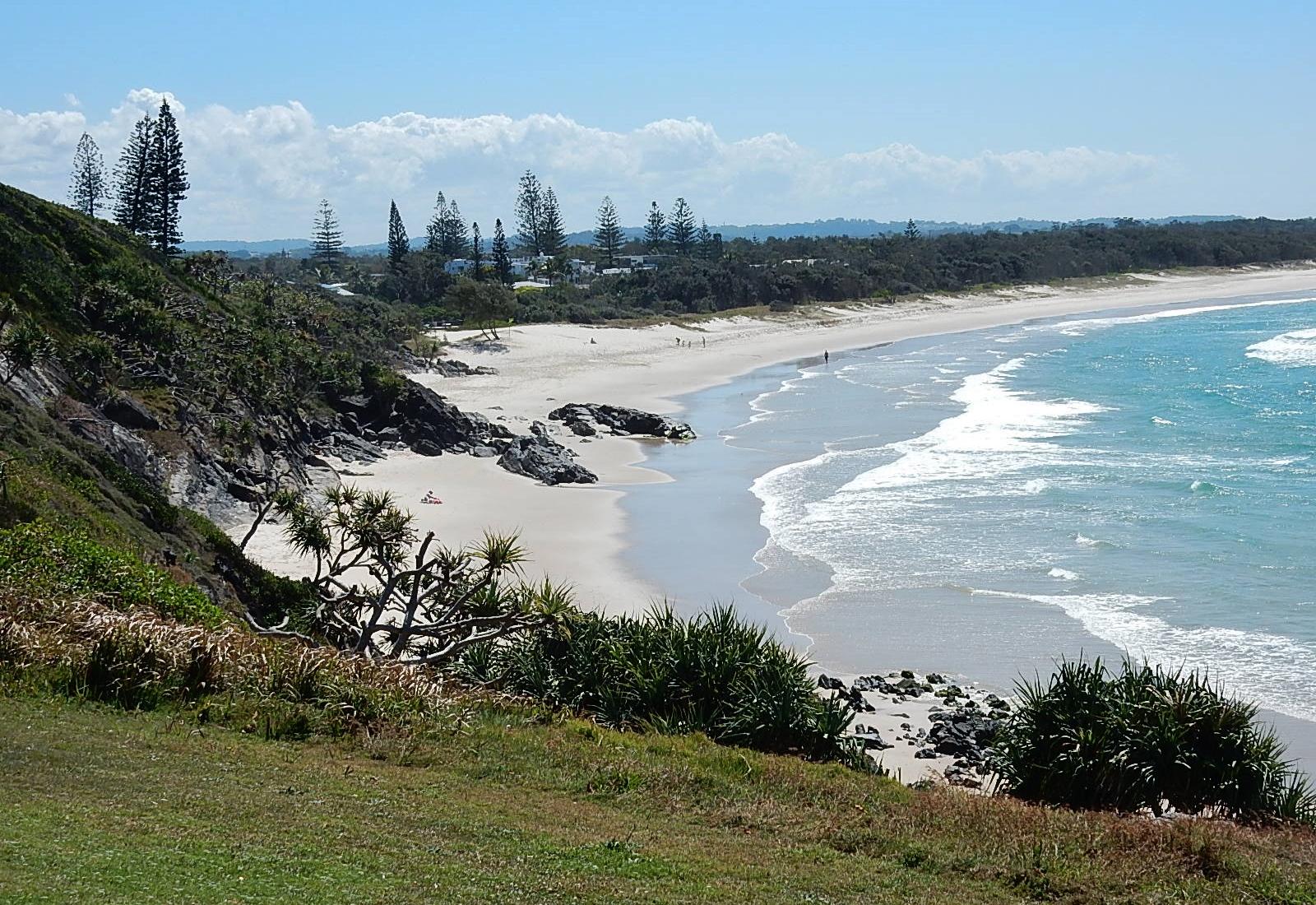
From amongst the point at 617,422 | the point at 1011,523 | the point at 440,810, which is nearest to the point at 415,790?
the point at 440,810

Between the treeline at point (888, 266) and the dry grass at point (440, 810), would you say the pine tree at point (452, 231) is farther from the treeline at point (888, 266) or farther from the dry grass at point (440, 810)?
the dry grass at point (440, 810)

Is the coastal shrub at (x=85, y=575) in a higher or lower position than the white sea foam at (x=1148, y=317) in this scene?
lower

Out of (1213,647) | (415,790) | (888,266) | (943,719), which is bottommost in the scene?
(943,719)

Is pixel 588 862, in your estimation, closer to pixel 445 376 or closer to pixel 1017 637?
pixel 1017 637

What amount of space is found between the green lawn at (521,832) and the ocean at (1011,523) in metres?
7.76

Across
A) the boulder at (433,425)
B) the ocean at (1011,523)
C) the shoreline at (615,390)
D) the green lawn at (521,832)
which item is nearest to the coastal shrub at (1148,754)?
the green lawn at (521,832)

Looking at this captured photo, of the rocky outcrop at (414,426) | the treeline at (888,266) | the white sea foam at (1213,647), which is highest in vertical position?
the treeline at (888,266)

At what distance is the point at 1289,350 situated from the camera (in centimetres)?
6262

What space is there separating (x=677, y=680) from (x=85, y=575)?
→ 6699mm

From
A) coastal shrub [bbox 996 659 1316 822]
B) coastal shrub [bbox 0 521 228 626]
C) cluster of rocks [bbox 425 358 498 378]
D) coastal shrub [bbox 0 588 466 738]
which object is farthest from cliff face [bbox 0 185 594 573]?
coastal shrub [bbox 996 659 1316 822]

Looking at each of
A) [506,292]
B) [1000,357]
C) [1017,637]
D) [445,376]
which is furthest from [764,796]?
[506,292]

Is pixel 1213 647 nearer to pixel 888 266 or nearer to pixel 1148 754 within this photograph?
pixel 1148 754

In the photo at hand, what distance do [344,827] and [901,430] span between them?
34539 millimetres

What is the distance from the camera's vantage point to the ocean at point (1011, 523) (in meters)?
19.5
